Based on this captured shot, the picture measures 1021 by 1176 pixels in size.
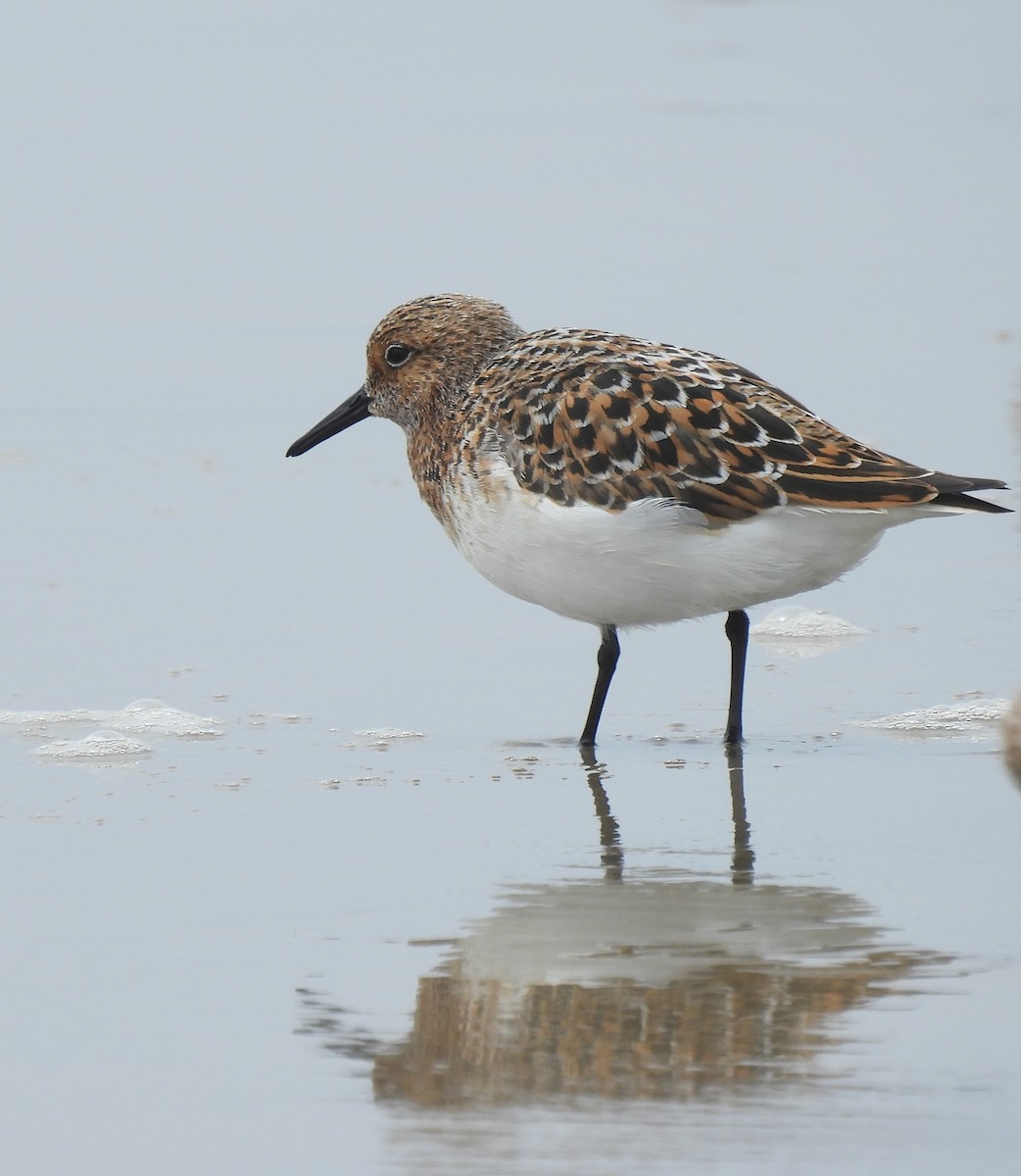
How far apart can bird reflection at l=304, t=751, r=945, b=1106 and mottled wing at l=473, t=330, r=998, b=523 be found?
4.10 feet

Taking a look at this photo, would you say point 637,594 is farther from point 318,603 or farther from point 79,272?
point 79,272

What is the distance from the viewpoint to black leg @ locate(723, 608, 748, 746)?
6.59m

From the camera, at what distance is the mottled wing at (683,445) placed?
Answer: 6211mm

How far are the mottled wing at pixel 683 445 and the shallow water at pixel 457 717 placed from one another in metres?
0.83

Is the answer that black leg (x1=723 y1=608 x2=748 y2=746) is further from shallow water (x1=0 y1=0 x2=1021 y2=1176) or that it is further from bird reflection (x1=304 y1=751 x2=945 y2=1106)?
bird reflection (x1=304 y1=751 x2=945 y2=1106)

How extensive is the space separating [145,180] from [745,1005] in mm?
11593

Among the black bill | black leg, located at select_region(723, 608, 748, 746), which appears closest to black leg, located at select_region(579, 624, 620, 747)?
black leg, located at select_region(723, 608, 748, 746)

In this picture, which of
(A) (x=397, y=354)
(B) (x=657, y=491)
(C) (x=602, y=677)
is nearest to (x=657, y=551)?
(B) (x=657, y=491)

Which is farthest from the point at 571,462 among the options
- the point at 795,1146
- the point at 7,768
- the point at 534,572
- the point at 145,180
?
the point at 145,180

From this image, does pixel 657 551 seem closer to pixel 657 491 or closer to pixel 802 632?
pixel 657 491

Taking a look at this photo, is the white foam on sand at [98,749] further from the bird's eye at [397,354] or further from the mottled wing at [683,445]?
the bird's eye at [397,354]

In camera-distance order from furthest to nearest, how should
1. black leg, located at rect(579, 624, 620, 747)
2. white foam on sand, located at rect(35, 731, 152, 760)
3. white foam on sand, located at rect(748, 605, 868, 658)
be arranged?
white foam on sand, located at rect(748, 605, 868, 658)
black leg, located at rect(579, 624, 620, 747)
white foam on sand, located at rect(35, 731, 152, 760)

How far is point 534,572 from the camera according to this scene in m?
6.53

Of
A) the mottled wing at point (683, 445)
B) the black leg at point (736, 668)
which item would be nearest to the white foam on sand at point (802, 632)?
the black leg at point (736, 668)
